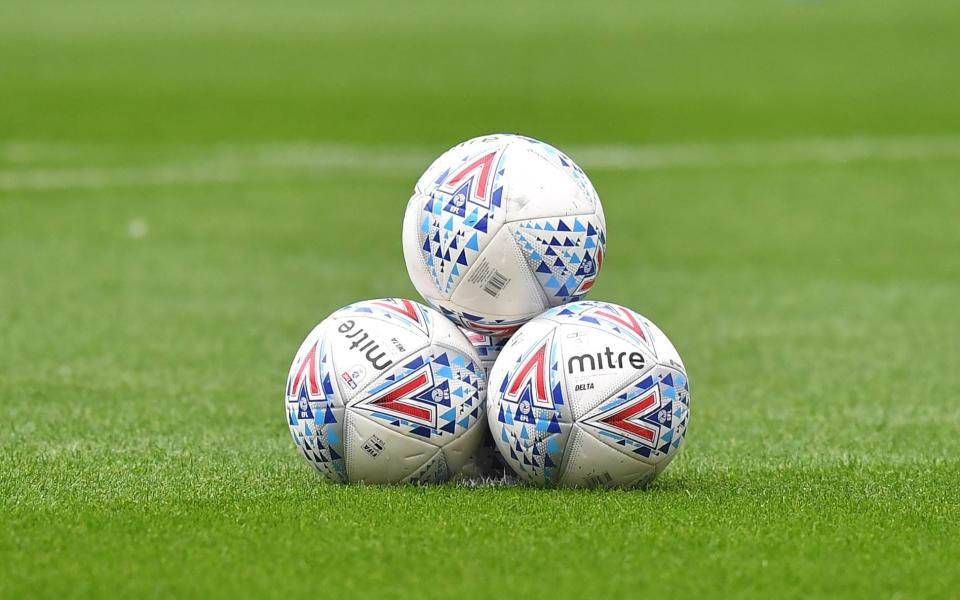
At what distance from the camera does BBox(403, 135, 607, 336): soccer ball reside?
630cm

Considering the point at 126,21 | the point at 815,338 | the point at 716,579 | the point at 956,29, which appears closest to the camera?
the point at 716,579

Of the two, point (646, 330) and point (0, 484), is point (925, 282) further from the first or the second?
point (0, 484)

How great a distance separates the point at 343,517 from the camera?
222 inches

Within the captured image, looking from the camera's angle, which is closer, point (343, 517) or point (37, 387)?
point (343, 517)

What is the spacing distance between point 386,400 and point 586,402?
2.89 feet

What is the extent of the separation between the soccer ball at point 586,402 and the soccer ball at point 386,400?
0.61 ft

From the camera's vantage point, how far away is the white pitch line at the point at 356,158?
22797 mm

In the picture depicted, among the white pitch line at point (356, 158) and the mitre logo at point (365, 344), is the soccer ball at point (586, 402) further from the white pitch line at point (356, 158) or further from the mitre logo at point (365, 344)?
the white pitch line at point (356, 158)

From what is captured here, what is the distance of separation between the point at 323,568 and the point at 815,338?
25.4 ft

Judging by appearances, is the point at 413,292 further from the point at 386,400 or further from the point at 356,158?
the point at 356,158

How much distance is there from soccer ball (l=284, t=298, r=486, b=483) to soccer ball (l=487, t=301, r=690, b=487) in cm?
19

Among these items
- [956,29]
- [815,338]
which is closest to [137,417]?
[815,338]

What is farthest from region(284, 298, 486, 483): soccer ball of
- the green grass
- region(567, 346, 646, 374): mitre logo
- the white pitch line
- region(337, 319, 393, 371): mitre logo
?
the white pitch line

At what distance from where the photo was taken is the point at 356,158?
26.2 meters
